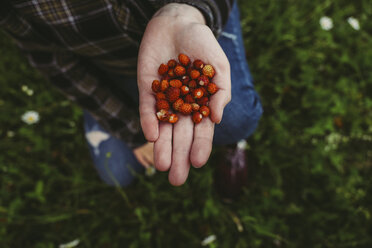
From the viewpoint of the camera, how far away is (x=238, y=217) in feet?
7.13

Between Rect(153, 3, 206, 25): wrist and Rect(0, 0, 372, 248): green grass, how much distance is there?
4.22 ft

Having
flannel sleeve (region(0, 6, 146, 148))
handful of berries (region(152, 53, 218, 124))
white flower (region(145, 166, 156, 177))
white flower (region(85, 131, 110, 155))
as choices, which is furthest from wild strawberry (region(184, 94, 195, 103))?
white flower (region(85, 131, 110, 155))

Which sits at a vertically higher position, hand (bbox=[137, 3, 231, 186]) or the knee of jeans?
hand (bbox=[137, 3, 231, 186])

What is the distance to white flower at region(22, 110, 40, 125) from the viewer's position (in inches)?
102

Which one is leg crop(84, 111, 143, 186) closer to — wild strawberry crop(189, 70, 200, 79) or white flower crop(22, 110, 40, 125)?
white flower crop(22, 110, 40, 125)

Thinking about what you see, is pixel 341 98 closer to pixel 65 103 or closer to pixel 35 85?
pixel 65 103

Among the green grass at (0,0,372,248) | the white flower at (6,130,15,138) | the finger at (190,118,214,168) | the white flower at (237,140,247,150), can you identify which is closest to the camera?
the finger at (190,118,214,168)

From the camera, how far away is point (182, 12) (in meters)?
1.46

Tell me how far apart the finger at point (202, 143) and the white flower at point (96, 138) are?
3.77 feet

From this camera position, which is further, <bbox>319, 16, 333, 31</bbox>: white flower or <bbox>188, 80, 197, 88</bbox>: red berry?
<bbox>319, 16, 333, 31</bbox>: white flower

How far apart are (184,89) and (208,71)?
217mm

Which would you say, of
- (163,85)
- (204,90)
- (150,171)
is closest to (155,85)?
(163,85)

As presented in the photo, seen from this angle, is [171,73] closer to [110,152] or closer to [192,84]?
[192,84]

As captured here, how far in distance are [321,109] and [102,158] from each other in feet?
6.87
